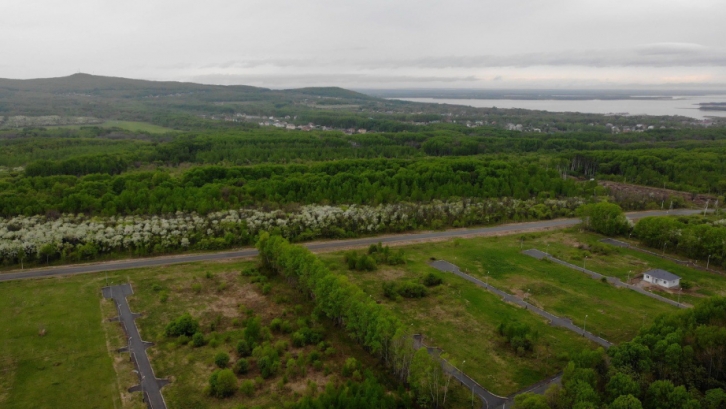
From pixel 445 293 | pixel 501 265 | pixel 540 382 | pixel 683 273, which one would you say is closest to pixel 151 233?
pixel 445 293

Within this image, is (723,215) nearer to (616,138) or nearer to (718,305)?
(718,305)

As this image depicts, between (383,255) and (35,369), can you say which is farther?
(383,255)

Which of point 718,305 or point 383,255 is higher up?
point 718,305

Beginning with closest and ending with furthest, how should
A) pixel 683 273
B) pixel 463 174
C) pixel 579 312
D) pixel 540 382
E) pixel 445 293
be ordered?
pixel 540 382 → pixel 579 312 → pixel 445 293 → pixel 683 273 → pixel 463 174

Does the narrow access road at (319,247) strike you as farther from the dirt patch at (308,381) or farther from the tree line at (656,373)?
the tree line at (656,373)

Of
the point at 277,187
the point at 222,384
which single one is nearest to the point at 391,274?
the point at 222,384

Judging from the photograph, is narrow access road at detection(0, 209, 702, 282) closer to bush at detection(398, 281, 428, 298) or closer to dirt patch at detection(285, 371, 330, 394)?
bush at detection(398, 281, 428, 298)

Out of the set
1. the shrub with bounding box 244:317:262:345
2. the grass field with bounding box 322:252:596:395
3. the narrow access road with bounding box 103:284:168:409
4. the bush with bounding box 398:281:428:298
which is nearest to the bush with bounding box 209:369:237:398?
the narrow access road with bounding box 103:284:168:409
